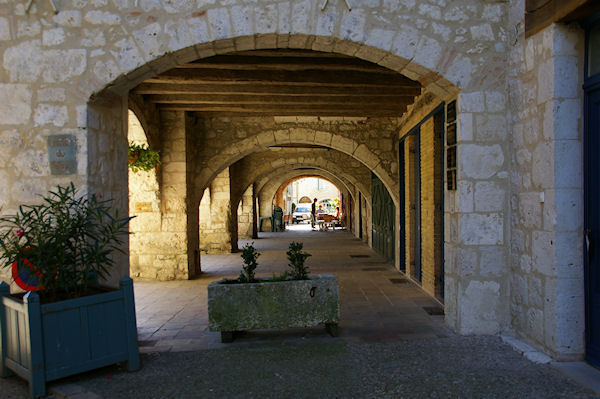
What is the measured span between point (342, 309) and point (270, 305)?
136cm

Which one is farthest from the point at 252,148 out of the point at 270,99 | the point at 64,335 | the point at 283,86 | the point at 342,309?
the point at 64,335

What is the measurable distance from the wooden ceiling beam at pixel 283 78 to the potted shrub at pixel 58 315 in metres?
2.41

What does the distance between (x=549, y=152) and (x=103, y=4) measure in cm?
343

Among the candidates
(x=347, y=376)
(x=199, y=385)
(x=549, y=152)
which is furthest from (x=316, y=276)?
(x=549, y=152)

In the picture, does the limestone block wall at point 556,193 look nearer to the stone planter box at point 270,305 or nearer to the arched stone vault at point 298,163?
the stone planter box at point 270,305

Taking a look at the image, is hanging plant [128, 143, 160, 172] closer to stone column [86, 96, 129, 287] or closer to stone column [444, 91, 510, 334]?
stone column [86, 96, 129, 287]

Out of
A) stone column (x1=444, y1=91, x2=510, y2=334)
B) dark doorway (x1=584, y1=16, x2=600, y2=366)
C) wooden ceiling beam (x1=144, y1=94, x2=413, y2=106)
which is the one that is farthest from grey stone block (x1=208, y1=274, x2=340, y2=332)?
wooden ceiling beam (x1=144, y1=94, x2=413, y2=106)

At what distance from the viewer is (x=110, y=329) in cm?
280

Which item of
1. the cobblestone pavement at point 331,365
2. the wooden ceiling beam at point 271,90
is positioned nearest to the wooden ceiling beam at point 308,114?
the wooden ceiling beam at point 271,90

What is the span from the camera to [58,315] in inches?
103

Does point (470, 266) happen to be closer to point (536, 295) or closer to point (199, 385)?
point (536, 295)

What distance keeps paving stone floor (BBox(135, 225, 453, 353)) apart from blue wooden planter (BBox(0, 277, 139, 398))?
650 millimetres

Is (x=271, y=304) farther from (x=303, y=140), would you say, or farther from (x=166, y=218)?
(x=303, y=140)

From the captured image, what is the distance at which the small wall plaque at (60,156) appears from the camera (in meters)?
3.32
